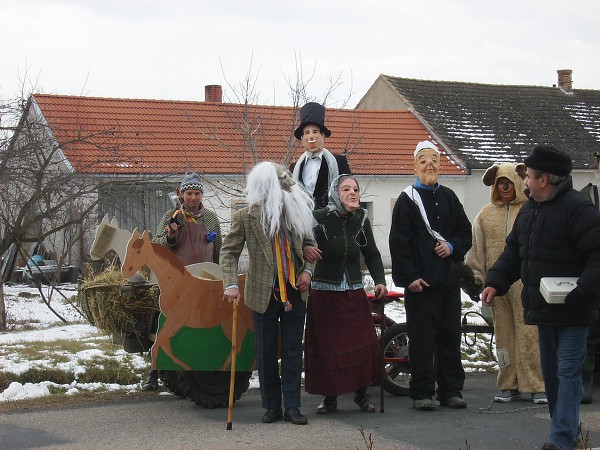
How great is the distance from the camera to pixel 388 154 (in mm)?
28438

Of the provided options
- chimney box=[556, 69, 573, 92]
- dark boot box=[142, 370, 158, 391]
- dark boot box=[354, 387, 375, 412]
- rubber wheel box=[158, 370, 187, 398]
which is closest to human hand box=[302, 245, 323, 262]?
dark boot box=[354, 387, 375, 412]

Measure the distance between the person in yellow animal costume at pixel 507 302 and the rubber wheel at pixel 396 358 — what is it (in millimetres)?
798

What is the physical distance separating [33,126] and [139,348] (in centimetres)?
655


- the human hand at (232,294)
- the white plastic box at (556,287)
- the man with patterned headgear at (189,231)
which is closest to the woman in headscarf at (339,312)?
the human hand at (232,294)

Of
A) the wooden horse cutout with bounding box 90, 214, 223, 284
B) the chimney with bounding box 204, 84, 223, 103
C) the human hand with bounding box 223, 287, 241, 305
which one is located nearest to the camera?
the human hand with bounding box 223, 287, 241, 305

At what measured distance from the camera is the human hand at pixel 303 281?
24.6 feet

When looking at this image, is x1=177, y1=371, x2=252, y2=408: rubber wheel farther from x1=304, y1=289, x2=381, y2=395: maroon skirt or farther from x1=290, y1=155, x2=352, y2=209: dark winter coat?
x1=290, y1=155, x2=352, y2=209: dark winter coat

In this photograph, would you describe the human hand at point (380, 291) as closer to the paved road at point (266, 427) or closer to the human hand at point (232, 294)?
the paved road at point (266, 427)

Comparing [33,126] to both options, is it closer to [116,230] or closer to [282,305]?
[116,230]

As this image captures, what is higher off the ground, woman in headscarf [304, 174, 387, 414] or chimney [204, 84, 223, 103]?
chimney [204, 84, 223, 103]

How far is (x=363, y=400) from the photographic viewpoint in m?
8.02

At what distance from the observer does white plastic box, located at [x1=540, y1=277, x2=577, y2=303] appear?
6180mm

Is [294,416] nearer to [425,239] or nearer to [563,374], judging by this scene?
[425,239]

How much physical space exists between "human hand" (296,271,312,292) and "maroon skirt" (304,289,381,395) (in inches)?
16.6
